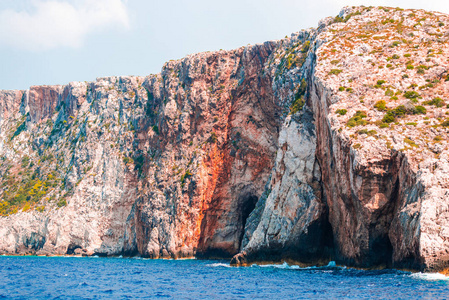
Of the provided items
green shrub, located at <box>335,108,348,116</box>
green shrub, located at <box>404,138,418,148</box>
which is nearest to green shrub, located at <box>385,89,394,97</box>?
green shrub, located at <box>335,108,348,116</box>

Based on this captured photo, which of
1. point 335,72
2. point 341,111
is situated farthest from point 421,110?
point 335,72

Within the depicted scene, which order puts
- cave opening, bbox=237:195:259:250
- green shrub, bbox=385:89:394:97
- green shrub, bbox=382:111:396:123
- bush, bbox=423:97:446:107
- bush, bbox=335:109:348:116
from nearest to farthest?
green shrub, bbox=382:111:396:123, bush, bbox=423:97:446:107, bush, bbox=335:109:348:116, green shrub, bbox=385:89:394:97, cave opening, bbox=237:195:259:250

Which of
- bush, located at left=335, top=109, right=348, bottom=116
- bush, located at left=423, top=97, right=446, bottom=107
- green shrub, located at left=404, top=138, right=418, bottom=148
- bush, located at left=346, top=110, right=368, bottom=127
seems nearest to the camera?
green shrub, located at left=404, top=138, right=418, bottom=148

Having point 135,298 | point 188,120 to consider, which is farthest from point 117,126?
point 135,298

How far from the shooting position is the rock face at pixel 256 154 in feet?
114

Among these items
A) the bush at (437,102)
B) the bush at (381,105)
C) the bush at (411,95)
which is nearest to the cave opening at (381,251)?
the bush at (381,105)

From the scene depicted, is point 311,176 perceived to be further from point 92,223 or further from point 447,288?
point 92,223

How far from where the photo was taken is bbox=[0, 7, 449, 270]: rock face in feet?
114

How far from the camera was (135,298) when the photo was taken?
25.1 m

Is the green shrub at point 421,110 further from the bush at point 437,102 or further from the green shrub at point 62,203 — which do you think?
the green shrub at point 62,203

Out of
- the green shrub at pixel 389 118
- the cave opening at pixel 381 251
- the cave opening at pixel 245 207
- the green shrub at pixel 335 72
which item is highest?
the green shrub at pixel 335 72

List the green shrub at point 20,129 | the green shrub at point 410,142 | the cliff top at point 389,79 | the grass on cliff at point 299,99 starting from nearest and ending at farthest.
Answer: the green shrub at point 410,142 → the cliff top at point 389,79 → the grass on cliff at point 299,99 → the green shrub at point 20,129

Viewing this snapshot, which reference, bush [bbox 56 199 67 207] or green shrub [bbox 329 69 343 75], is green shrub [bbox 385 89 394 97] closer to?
green shrub [bbox 329 69 343 75]

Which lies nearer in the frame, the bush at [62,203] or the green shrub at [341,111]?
the green shrub at [341,111]
